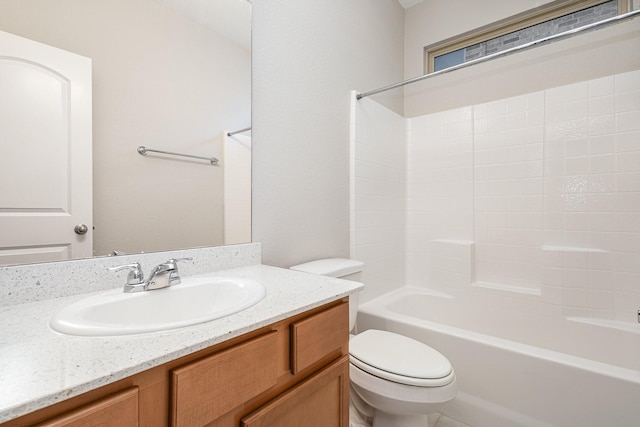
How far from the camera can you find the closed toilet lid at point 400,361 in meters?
1.12

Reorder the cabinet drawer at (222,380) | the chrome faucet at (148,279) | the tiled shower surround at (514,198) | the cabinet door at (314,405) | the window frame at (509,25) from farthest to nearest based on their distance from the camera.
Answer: the window frame at (509,25) < the tiled shower surround at (514,198) < the chrome faucet at (148,279) < the cabinet door at (314,405) < the cabinet drawer at (222,380)

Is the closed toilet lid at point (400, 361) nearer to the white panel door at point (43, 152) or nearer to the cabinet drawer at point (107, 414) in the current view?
the cabinet drawer at point (107, 414)

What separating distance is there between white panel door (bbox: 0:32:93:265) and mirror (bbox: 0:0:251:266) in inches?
1.2

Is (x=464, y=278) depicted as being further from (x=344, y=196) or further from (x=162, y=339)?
(x=162, y=339)

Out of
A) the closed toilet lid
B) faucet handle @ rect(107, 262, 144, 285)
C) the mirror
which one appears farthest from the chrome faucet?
the closed toilet lid

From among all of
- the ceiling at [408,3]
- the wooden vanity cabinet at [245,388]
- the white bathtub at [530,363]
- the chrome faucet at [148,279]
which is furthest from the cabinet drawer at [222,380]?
the ceiling at [408,3]

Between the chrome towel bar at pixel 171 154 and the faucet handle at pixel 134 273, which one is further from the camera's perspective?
the chrome towel bar at pixel 171 154

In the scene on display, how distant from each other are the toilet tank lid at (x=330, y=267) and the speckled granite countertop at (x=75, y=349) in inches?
22.8

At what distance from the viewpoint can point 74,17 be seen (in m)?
0.85

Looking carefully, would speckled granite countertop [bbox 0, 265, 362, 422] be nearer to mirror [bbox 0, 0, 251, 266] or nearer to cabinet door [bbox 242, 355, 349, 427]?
cabinet door [bbox 242, 355, 349, 427]

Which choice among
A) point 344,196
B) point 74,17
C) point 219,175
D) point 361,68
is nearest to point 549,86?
point 361,68

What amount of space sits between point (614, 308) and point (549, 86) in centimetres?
145

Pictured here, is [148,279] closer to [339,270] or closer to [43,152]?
[43,152]

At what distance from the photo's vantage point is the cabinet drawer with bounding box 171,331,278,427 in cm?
52
